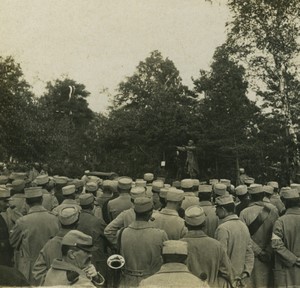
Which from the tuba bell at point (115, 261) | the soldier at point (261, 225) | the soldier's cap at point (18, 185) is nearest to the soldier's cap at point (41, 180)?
the soldier's cap at point (18, 185)

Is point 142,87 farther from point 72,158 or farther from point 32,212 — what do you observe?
point 32,212

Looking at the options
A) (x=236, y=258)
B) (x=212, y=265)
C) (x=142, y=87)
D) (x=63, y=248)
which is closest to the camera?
(x=63, y=248)

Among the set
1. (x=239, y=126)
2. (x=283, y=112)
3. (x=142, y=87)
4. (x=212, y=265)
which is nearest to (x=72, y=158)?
(x=239, y=126)

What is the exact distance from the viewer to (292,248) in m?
6.23

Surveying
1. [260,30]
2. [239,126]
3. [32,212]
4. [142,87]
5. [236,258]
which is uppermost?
[142,87]

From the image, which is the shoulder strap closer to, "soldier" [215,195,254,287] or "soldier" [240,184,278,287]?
"soldier" [240,184,278,287]

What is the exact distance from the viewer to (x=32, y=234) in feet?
19.7

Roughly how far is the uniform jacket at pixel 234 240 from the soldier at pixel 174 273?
1.91 m

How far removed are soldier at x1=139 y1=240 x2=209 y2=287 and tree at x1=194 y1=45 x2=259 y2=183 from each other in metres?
16.6

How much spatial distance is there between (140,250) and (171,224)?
2.80ft

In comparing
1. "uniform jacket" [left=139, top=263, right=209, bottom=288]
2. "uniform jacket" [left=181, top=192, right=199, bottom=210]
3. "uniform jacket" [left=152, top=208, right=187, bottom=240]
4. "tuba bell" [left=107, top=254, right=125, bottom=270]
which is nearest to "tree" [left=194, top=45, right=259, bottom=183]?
"uniform jacket" [left=181, top=192, right=199, bottom=210]

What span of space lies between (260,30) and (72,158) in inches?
501

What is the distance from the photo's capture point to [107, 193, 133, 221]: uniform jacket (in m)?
7.41

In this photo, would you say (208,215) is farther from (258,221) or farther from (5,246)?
(5,246)
